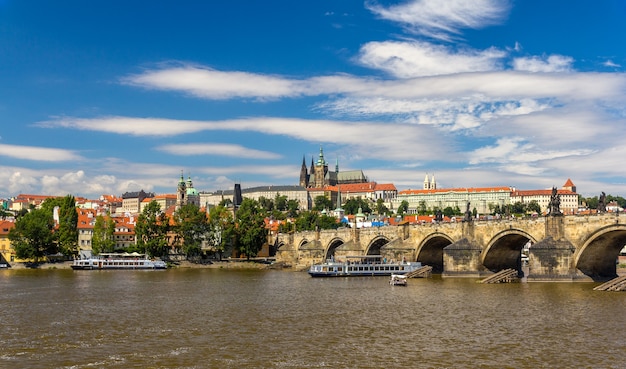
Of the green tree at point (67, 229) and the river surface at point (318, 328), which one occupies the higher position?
the green tree at point (67, 229)

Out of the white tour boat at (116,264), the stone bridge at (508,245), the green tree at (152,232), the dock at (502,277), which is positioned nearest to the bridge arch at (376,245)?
the stone bridge at (508,245)

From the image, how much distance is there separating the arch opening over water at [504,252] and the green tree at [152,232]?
48.3m

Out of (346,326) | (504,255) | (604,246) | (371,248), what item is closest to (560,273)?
(604,246)

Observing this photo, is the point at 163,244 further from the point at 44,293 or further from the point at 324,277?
the point at 44,293

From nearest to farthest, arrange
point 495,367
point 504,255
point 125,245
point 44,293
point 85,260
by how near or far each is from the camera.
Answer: point 495,367
point 44,293
point 504,255
point 85,260
point 125,245

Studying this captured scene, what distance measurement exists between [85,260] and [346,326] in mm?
63205

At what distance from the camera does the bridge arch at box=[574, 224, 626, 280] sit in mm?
45719

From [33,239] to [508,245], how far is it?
61438 mm

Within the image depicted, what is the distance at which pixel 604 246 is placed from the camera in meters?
48.0

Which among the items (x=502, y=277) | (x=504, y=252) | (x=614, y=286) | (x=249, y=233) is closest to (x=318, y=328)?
(x=614, y=286)

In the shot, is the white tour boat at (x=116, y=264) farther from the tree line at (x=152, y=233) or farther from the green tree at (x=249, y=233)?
the green tree at (x=249, y=233)

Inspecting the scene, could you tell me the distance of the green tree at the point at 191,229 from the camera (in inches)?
3659

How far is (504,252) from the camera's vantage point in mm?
57406

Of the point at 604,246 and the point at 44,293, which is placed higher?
the point at 604,246
